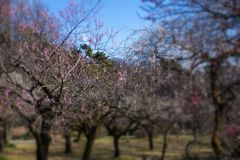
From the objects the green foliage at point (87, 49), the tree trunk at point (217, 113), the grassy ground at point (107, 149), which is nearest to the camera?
the tree trunk at point (217, 113)

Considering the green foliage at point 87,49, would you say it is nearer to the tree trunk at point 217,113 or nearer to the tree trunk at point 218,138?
the tree trunk at point 217,113

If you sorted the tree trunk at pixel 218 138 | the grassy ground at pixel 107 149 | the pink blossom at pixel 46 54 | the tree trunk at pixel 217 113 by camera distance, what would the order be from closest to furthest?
the tree trunk at pixel 217 113 < the pink blossom at pixel 46 54 < the tree trunk at pixel 218 138 < the grassy ground at pixel 107 149

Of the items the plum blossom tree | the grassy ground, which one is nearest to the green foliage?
the plum blossom tree

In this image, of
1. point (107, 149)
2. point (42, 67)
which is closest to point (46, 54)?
point (42, 67)

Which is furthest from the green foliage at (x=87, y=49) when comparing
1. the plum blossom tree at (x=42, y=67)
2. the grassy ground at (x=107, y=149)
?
the grassy ground at (x=107, y=149)

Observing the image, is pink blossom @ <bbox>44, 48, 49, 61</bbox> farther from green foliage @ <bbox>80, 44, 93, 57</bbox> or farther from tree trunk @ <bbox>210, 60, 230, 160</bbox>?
Result: tree trunk @ <bbox>210, 60, 230, 160</bbox>

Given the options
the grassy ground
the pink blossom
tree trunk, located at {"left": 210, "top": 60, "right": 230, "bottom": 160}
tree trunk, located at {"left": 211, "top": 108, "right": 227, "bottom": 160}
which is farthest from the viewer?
the grassy ground

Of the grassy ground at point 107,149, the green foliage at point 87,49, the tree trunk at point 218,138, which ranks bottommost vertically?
the tree trunk at point 218,138

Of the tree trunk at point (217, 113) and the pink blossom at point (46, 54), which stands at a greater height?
the pink blossom at point (46, 54)

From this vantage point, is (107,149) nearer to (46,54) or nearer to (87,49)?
(87,49)

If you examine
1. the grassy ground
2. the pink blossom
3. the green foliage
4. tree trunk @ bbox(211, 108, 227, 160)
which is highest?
the grassy ground

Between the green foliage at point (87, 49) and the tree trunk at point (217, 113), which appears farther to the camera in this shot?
the green foliage at point (87, 49)

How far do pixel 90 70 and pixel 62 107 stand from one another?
902 mm

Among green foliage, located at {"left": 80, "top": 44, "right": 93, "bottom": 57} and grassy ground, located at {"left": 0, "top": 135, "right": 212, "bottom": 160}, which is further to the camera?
grassy ground, located at {"left": 0, "top": 135, "right": 212, "bottom": 160}
